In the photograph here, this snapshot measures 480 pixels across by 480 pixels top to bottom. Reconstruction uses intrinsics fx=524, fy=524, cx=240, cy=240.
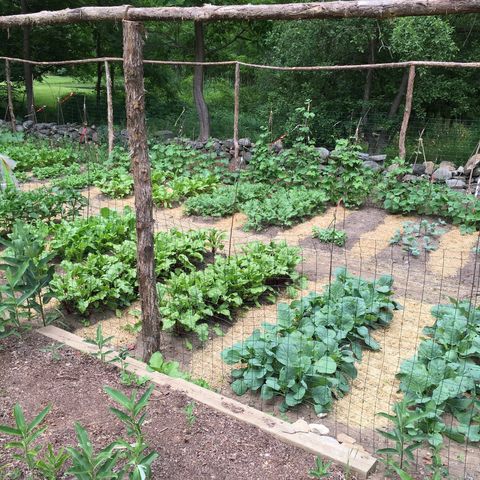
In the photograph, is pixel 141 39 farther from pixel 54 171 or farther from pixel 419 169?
pixel 54 171

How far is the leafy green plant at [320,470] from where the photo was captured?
2322 mm

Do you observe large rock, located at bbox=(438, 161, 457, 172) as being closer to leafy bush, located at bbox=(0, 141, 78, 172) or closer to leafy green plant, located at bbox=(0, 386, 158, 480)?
leafy bush, located at bbox=(0, 141, 78, 172)

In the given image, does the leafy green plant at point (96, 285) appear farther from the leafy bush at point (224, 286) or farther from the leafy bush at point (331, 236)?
the leafy bush at point (331, 236)

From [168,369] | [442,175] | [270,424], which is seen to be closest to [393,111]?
[442,175]

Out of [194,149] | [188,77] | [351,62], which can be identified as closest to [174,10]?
[194,149]

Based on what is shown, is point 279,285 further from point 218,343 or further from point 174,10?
point 174,10

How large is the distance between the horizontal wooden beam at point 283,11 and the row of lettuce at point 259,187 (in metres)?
2.87

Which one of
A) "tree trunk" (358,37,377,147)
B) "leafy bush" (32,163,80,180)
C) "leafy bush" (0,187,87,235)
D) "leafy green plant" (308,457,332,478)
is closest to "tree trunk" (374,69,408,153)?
"tree trunk" (358,37,377,147)

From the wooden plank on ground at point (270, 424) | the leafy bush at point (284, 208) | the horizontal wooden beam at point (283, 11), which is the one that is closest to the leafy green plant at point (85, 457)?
the wooden plank on ground at point (270, 424)

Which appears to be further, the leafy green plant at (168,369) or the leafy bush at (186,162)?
the leafy bush at (186,162)

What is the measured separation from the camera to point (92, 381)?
10.2 feet

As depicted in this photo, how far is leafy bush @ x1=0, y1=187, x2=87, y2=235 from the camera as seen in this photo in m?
6.16

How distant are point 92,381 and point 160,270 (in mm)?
1896

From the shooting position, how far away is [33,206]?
20.9ft
